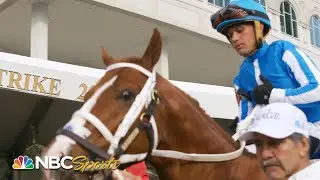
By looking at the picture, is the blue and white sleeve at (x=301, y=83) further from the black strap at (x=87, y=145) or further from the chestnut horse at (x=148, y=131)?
the black strap at (x=87, y=145)

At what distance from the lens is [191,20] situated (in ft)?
58.1

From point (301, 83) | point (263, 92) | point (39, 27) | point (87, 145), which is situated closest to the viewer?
point (87, 145)

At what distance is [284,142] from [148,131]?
3.13 ft

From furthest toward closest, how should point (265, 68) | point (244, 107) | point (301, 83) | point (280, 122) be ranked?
point (244, 107), point (265, 68), point (301, 83), point (280, 122)

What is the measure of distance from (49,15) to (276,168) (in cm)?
1400

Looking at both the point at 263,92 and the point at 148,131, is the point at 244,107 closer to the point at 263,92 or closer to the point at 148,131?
the point at 263,92

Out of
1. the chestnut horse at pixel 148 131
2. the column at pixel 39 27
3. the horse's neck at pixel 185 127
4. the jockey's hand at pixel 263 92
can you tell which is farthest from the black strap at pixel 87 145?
the column at pixel 39 27

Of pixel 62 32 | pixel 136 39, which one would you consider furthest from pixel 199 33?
pixel 62 32

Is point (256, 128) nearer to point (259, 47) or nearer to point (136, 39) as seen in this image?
point (259, 47)

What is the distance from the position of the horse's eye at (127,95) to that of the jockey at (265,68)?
3.30 ft

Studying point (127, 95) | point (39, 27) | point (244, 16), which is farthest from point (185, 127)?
point (39, 27)

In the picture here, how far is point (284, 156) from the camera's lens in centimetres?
235

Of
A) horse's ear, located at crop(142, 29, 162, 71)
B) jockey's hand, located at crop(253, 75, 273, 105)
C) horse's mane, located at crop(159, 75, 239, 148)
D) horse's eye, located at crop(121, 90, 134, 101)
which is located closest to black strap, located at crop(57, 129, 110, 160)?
horse's eye, located at crop(121, 90, 134, 101)

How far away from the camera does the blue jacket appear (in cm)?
342
